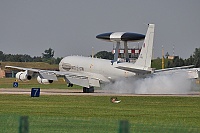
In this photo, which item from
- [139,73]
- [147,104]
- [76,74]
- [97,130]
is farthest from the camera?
[76,74]

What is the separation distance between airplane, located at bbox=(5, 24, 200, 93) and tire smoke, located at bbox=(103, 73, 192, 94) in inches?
28.9

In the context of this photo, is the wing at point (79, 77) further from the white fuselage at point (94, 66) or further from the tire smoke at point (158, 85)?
the tire smoke at point (158, 85)

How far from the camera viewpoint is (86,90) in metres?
85.2

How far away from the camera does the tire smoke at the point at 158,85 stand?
81.1 m

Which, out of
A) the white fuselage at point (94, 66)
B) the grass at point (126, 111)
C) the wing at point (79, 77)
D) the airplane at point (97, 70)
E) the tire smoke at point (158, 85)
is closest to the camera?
the grass at point (126, 111)

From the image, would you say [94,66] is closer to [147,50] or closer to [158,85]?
[147,50]

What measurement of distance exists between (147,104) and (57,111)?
11137 mm

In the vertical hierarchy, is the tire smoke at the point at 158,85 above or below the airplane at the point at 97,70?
below

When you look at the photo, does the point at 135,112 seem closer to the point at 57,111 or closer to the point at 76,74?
the point at 57,111

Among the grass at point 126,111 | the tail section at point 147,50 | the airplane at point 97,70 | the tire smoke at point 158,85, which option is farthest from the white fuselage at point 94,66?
the grass at point 126,111

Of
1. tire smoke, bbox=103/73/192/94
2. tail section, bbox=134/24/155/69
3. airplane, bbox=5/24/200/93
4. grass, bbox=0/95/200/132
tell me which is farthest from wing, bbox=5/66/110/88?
grass, bbox=0/95/200/132

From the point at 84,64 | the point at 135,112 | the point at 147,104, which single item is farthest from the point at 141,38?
the point at 135,112

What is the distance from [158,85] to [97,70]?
375 inches

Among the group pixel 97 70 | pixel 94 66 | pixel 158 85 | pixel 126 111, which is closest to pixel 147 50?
pixel 158 85
